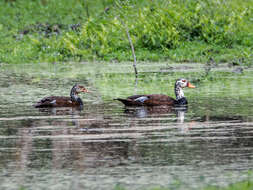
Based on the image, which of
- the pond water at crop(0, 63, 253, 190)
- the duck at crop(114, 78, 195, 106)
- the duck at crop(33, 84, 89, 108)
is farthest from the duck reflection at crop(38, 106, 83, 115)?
the duck at crop(114, 78, 195, 106)

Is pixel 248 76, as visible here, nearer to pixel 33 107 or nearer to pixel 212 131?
pixel 33 107

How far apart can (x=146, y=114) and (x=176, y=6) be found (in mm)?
16635

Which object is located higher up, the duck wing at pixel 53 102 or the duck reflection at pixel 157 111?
the duck wing at pixel 53 102

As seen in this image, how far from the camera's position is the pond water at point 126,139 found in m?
9.27

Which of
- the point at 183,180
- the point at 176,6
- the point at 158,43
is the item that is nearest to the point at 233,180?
the point at 183,180

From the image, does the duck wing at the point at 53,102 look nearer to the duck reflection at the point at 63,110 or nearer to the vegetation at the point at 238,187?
the duck reflection at the point at 63,110

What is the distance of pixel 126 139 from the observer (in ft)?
39.1

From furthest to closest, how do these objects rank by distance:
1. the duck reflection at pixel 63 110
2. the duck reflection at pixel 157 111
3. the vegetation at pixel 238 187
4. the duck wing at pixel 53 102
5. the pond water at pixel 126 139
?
the duck wing at pixel 53 102 < the duck reflection at pixel 63 110 < the duck reflection at pixel 157 111 < the pond water at pixel 126 139 < the vegetation at pixel 238 187

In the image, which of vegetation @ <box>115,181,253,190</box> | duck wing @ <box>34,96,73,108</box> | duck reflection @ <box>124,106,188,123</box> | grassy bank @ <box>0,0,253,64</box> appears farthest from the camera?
grassy bank @ <box>0,0,253,64</box>

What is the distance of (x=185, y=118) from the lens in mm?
14648

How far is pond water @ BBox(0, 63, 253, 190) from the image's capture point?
9266 mm

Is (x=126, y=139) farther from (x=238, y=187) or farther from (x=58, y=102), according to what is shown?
(x=58, y=102)

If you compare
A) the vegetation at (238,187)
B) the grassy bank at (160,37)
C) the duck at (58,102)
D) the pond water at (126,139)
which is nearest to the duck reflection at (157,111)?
the pond water at (126,139)

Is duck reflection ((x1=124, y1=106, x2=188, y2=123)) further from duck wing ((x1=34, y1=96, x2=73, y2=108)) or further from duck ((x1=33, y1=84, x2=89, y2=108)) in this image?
duck wing ((x1=34, y1=96, x2=73, y2=108))
